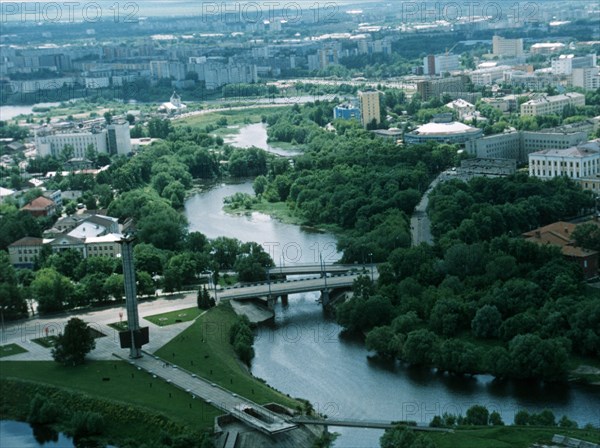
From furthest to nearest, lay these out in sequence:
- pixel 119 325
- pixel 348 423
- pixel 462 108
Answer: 1. pixel 462 108
2. pixel 119 325
3. pixel 348 423

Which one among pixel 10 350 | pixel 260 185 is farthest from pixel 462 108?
pixel 10 350

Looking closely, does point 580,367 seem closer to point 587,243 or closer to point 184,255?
point 587,243

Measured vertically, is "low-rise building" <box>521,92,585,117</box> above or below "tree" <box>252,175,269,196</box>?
above

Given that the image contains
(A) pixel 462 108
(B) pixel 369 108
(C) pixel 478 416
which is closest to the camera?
(C) pixel 478 416

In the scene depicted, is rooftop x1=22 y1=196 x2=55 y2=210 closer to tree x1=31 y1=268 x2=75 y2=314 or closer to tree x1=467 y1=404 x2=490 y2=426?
tree x1=31 y1=268 x2=75 y2=314

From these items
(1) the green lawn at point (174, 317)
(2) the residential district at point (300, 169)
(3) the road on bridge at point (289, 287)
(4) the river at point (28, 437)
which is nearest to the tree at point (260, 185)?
(2) the residential district at point (300, 169)

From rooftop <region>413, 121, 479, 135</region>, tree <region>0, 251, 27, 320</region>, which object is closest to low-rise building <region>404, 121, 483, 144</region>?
rooftop <region>413, 121, 479, 135</region>

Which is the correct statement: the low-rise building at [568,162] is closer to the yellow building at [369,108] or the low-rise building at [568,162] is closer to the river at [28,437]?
the yellow building at [369,108]

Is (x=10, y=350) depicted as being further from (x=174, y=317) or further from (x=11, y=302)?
(x=174, y=317)
